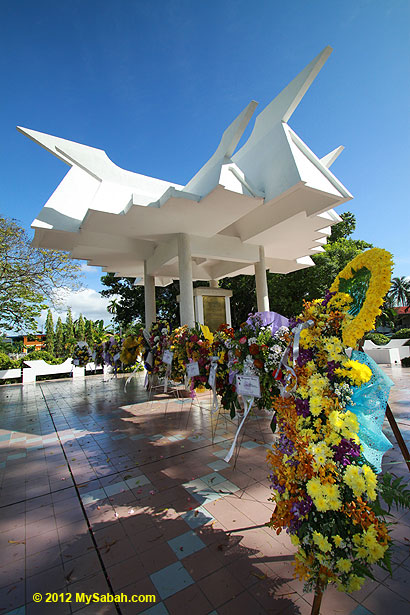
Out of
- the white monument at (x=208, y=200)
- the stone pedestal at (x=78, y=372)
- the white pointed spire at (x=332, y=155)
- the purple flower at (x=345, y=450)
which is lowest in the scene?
the stone pedestal at (x=78, y=372)

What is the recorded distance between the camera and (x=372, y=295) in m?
1.73

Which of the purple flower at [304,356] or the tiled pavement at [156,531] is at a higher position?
the purple flower at [304,356]

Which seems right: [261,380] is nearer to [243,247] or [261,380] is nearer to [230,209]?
[230,209]

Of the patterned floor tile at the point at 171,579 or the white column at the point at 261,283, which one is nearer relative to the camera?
the patterned floor tile at the point at 171,579

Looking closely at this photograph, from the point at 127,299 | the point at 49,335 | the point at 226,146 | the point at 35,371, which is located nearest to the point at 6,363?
the point at 35,371

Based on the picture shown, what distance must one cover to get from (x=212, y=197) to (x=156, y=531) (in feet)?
19.4

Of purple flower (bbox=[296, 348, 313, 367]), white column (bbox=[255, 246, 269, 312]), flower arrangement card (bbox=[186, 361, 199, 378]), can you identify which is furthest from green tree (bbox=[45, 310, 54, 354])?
purple flower (bbox=[296, 348, 313, 367])

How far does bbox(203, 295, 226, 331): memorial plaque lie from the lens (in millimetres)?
11930

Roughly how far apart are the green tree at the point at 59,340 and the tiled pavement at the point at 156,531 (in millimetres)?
43711

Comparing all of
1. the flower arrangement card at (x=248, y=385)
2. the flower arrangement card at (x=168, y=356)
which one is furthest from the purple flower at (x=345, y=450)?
the flower arrangement card at (x=168, y=356)

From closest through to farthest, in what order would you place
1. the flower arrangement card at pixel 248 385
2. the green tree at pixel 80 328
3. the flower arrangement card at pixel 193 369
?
the flower arrangement card at pixel 248 385
the flower arrangement card at pixel 193 369
the green tree at pixel 80 328

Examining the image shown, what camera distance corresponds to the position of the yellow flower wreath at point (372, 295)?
1.66 meters

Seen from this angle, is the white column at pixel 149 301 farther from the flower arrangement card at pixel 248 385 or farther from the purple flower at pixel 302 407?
the purple flower at pixel 302 407

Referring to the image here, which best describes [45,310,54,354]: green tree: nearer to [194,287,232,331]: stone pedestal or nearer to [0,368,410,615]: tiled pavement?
[194,287,232,331]: stone pedestal
